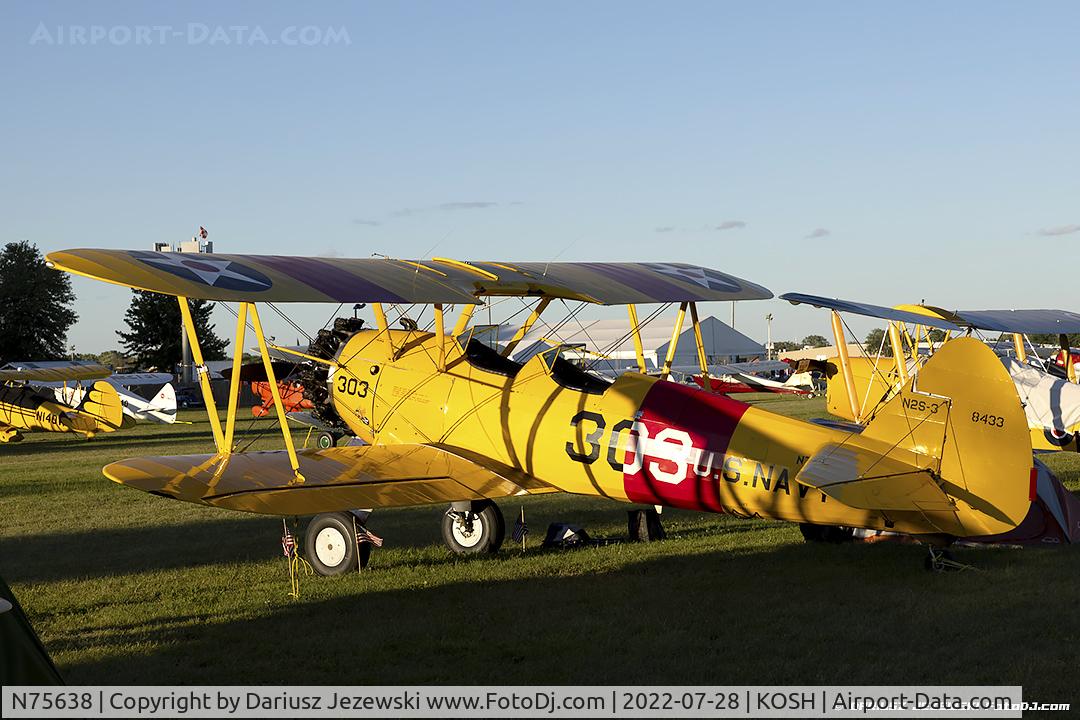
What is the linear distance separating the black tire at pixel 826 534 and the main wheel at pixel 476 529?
8.39ft

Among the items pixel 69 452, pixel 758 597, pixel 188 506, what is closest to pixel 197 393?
pixel 69 452

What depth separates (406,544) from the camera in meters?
9.83

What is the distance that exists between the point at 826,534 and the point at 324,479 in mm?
4106

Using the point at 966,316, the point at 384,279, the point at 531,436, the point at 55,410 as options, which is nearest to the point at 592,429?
the point at 531,436

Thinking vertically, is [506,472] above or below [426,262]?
below

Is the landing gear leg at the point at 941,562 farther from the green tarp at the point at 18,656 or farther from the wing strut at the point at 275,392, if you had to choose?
the green tarp at the point at 18,656

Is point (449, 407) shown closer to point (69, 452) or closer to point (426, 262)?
point (426, 262)

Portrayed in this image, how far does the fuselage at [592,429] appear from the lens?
24.6ft

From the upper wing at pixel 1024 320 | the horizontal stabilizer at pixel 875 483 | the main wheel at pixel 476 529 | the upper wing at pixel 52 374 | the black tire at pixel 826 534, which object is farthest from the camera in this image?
the upper wing at pixel 52 374

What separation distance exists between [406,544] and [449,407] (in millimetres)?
1443

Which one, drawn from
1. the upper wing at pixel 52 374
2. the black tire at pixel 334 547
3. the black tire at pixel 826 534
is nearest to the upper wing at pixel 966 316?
the black tire at pixel 826 534

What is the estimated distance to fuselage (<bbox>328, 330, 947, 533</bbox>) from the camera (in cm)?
750

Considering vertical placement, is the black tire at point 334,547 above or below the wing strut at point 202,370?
below

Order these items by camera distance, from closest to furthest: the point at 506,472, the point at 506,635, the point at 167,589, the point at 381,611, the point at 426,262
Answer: the point at 506,635, the point at 381,611, the point at 167,589, the point at 506,472, the point at 426,262
